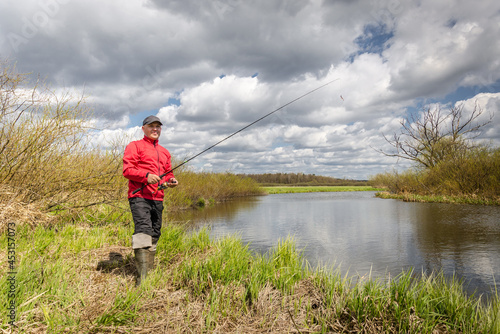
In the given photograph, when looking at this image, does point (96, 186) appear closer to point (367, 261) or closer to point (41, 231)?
point (41, 231)

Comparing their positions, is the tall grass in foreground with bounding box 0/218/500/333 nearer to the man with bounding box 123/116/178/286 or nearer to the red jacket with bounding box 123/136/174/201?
the man with bounding box 123/116/178/286

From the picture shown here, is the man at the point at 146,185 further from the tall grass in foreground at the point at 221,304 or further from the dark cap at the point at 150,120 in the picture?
the tall grass in foreground at the point at 221,304

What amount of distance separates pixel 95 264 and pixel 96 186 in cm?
353

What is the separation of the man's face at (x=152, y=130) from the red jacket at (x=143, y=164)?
9cm

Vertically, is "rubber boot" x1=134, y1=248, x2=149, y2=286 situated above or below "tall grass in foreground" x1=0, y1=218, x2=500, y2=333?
above

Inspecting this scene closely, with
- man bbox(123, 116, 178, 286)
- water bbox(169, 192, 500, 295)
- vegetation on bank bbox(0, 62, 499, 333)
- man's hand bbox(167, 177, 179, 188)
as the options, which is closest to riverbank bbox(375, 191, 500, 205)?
water bbox(169, 192, 500, 295)

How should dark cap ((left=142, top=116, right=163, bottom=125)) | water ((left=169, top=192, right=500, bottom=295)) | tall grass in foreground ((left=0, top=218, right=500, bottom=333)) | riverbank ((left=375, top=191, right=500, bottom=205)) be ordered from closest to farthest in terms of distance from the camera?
tall grass in foreground ((left=0, top=218, right=500, bottom=333)) → dark cap ((left=142, top=116, right=163, bottom=125)) → water ((left=169, top=192, right=500, bottom=295)) → riverbank ((left=375, top=191, right=500, bottom=205))

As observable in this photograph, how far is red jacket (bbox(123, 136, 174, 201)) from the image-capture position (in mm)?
3801

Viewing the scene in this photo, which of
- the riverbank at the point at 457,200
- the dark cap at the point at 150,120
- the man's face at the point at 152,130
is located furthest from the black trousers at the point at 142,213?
the riverbank at the point at 457,200

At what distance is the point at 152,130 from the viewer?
4.16 meters

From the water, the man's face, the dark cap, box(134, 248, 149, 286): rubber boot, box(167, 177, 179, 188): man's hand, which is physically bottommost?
the water

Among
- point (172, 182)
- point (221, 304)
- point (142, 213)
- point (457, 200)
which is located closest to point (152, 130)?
point (172, 182)

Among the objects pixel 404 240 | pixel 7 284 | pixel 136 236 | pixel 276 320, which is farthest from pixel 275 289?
pixel 404 240

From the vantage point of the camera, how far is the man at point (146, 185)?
3816 millimetres
